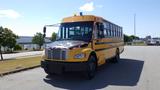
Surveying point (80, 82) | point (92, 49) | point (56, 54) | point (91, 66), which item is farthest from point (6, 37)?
point (80, 82)

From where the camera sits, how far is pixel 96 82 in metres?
10.4

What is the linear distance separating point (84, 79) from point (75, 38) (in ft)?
6.41

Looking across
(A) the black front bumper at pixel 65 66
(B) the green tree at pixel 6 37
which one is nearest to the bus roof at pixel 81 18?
(A) the black front bumper at pixel 65 66

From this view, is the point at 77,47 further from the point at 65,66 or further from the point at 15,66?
the point at 15,66

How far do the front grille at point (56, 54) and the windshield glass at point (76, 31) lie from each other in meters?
1.44

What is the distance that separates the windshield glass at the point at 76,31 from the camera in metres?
11.7

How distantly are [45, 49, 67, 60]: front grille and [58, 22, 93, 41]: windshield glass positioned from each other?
144cm

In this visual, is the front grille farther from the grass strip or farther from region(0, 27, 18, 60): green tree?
region(0, 27, 18, 60): green tree

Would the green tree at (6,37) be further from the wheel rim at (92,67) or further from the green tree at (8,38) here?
the wheel rim at (92,67)

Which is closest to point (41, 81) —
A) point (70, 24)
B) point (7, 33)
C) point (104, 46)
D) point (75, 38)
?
point (75, 38)

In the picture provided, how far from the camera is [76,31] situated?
1207 cm

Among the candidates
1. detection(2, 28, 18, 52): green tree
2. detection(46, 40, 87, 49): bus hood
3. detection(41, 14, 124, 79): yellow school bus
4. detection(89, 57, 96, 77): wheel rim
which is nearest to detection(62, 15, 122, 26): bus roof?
detection(41, 14, 124, 79): yellow school bus

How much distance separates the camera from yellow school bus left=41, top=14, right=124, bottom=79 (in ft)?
34.0

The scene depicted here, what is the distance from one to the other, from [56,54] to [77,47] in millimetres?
932
